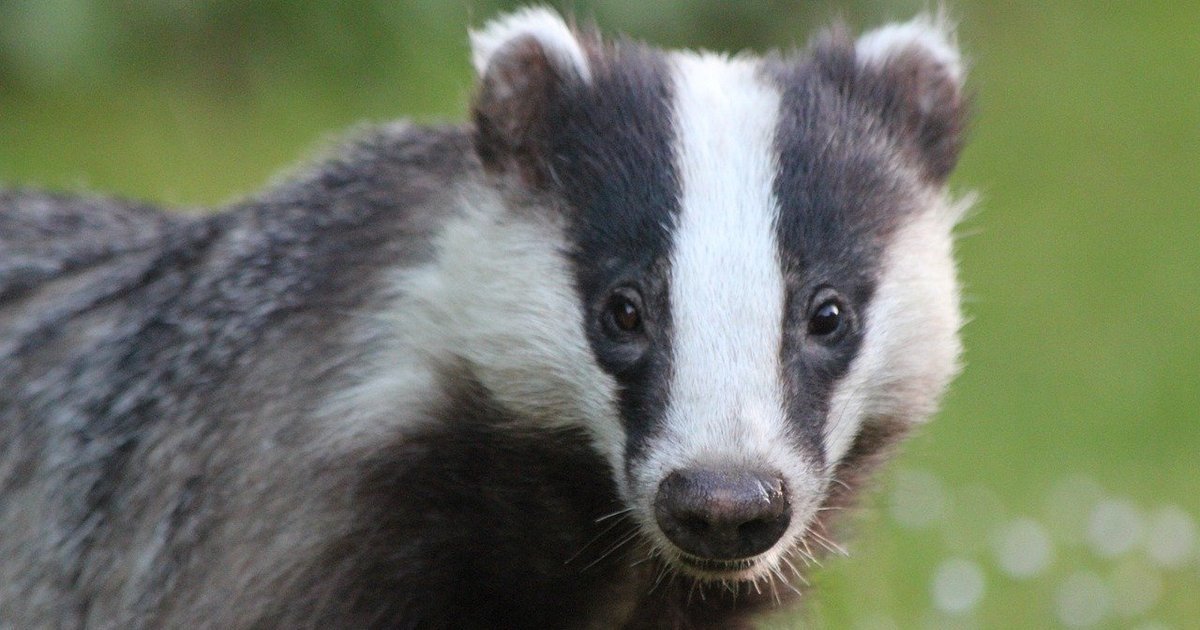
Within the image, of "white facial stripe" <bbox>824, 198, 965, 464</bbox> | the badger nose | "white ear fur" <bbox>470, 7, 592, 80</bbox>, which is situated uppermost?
"white ear fur" <bbox>470, 7, 592, 80</bbox>

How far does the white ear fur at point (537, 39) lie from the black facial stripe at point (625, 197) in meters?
0.04

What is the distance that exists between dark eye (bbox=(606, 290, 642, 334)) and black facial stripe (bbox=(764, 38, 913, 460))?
0.73 feet

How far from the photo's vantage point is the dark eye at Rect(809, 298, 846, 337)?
289cm

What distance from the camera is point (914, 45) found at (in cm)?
329

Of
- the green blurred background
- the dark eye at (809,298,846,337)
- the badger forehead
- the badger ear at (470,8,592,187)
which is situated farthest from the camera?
the green blurred background

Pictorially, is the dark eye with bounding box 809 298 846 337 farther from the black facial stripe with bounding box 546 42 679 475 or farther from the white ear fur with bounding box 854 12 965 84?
the white ear fur with bounding box 854 12 965 84

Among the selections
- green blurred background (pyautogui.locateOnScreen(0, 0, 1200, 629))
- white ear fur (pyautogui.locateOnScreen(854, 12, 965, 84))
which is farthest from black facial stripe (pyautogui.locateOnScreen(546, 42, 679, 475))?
Answer: green blurred background (pyautogui.locateOnScreen(0, 0, 1200, 629))

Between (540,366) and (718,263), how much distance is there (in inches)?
13.8

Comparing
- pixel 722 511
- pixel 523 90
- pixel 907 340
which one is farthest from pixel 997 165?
pixel 722 511

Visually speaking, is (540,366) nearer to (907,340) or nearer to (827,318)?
(827,318)

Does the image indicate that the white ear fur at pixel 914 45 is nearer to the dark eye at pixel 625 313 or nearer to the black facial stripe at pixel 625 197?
the black facial stripe at pixel 625 197

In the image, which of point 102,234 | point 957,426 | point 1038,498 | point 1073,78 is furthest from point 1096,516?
point 1073,78

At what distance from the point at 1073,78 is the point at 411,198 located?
514cm

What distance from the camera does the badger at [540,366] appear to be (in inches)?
111
